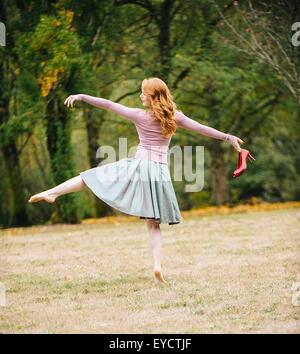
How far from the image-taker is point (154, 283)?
7.44 m

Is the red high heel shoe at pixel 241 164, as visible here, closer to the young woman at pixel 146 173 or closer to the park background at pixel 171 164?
the young woman at pixel 146 173

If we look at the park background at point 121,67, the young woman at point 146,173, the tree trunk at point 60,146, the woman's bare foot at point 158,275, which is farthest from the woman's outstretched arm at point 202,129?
the tree trunk at point 60,146

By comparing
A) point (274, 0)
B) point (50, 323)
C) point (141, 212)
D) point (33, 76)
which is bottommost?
point (50, 323)

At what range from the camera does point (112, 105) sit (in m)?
7.21

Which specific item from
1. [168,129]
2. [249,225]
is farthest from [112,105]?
[249,225]

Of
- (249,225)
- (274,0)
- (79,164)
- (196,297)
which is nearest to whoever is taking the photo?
(196,297)

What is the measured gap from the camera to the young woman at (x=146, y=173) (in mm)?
7223

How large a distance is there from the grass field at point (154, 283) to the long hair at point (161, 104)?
158 cm

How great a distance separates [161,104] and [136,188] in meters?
0.87

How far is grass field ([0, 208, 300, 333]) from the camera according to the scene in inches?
221

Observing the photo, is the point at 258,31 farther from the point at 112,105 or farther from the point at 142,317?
the point at 142,317

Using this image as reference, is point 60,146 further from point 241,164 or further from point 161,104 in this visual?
point 241,164

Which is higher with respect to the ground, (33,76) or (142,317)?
(33,76)

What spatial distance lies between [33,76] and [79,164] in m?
8.14
